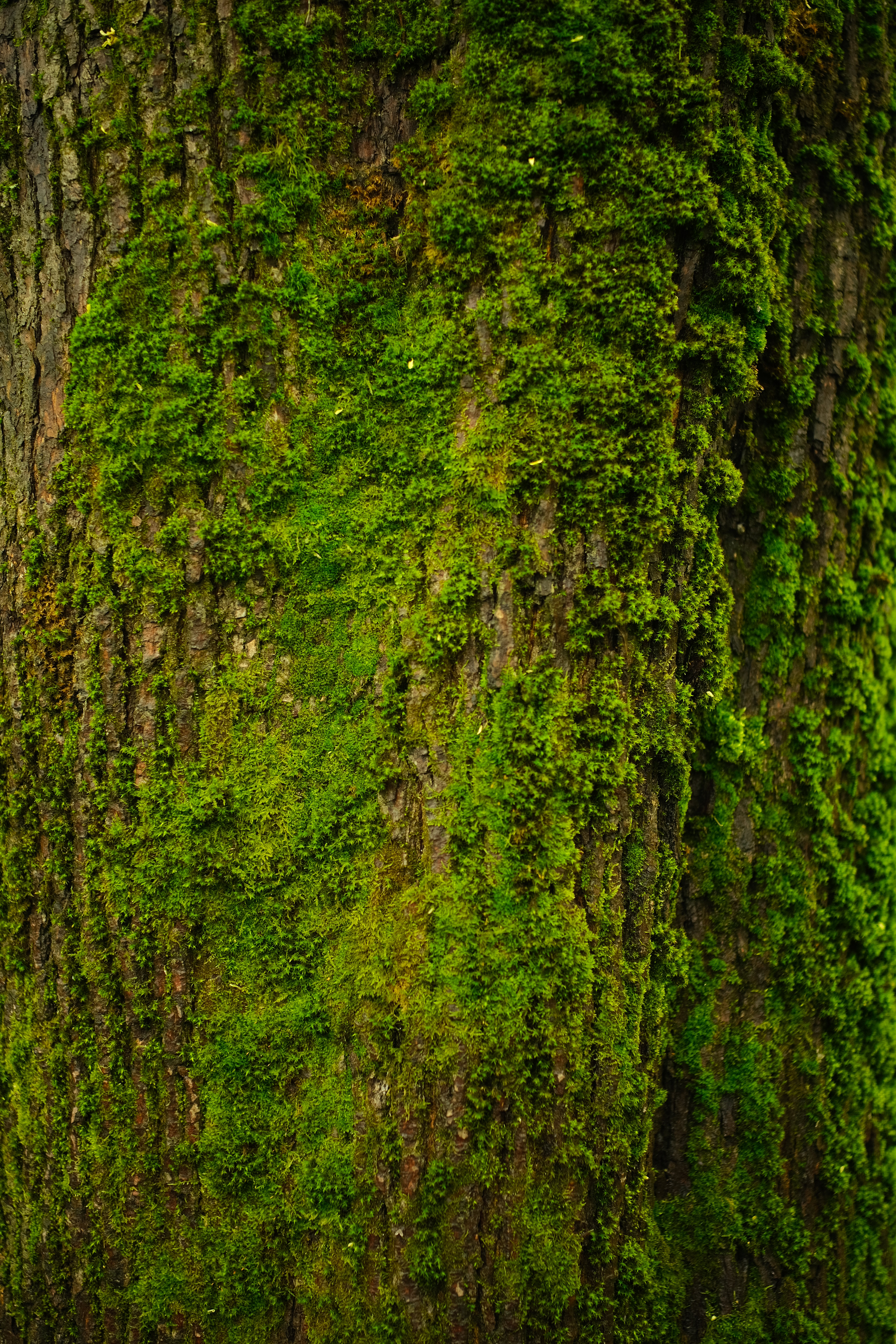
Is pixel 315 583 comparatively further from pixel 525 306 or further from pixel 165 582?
pixel 525 306

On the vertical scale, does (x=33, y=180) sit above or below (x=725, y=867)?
above

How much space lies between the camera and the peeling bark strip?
6.30ft

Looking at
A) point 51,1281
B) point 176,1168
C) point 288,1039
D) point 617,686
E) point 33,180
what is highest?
point 33,180

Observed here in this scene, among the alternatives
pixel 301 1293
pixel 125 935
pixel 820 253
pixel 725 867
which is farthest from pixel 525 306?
pixel 301 1293

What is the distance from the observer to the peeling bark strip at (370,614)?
1.92m

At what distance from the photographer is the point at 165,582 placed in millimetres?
2018

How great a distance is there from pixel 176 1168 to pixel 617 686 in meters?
1.88

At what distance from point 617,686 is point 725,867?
84 centimetres

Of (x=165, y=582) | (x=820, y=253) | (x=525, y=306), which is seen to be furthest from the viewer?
(x=820, y=253)

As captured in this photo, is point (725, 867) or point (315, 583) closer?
point (315, 583)

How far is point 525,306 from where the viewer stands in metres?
1.89

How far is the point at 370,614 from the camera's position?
2.07 metres

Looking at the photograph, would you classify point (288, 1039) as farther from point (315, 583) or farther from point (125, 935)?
point (315, 583)

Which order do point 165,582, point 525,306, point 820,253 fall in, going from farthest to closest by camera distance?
point 820,253 → point 165,582 → point 525,306
